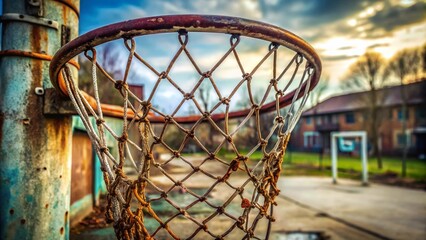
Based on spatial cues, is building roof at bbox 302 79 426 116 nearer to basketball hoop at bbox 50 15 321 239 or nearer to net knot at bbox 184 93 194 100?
basketball hoop at bbox 50 15 321 239

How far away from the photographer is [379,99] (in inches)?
1221

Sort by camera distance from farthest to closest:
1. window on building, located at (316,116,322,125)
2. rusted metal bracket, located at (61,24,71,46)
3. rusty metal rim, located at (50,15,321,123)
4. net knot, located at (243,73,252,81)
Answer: window on building, located at (316,116,322,125) < rusted metal bracket, located at (61,24,71,46) < net knot, located at (243,73,252,81) < rusty metal rim, located at (50,15,321,123)

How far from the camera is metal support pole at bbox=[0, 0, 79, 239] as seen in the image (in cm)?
181

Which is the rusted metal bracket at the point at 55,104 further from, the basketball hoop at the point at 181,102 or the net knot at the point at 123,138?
the net knot at the point at 123,138

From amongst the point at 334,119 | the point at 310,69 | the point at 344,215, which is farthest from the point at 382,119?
the point at 310,69

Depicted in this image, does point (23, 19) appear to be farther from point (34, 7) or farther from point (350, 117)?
point (350, 117)

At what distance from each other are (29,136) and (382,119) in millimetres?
34252

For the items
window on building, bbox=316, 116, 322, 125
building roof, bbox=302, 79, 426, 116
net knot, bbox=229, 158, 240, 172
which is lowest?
net knot, bbox=229, 158, 240, 172

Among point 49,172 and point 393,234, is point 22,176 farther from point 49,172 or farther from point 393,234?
point 393,234

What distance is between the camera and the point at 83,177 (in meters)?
5.06

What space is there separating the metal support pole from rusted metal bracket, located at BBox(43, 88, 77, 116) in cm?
4

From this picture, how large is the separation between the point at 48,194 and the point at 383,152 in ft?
115

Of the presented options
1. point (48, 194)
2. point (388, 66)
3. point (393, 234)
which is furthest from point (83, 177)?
point (388, 66)

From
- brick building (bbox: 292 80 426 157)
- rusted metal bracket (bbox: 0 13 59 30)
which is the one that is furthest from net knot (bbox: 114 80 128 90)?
brick building (bbox: 292 80 426 157)
